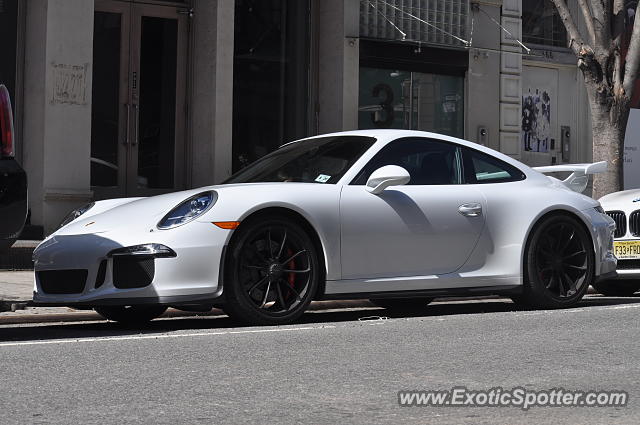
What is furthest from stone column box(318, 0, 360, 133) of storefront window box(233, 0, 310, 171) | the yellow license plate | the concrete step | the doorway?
the yellow license plate

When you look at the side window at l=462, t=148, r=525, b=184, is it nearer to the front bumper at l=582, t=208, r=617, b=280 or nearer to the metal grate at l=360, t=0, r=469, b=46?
the front bumper at l=582, t=208, r=617, b=280

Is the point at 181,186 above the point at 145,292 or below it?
above

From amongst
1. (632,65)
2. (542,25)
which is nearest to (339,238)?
(632,65)

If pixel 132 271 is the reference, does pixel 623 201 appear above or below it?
above

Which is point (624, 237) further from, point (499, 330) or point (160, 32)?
point (160, 32)

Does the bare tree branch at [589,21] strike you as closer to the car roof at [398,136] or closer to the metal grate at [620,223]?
the metal grate at [620,223]

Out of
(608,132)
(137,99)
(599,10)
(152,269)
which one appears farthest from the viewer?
(137,99)

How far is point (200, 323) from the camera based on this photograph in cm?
899

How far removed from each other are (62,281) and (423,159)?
287cm

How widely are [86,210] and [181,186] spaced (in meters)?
9.98

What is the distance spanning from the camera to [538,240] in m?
9.30

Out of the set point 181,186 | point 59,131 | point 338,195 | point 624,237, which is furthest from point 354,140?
point 181,186

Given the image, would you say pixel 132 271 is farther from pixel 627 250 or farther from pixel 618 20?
pixel 618 20

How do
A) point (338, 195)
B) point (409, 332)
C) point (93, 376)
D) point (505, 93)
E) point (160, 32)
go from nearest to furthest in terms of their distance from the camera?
point (93, 376) < point (409, 332) < point (338, 195) < point (160, 32) < point (505, 93)
